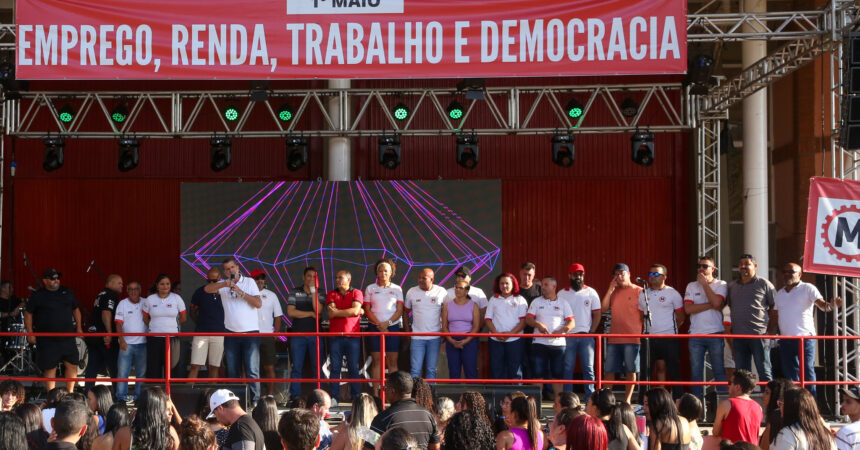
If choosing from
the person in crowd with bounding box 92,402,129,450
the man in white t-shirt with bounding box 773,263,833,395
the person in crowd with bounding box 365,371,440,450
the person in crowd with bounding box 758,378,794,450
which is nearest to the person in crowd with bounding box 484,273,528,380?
the man in white t-shirt with bounding box 773,263,833,395

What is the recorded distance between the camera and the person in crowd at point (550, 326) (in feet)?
37.1

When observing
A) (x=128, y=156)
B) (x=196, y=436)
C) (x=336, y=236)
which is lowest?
(x=196, y=436)

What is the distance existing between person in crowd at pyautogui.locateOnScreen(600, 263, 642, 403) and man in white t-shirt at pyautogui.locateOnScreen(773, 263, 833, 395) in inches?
61.8

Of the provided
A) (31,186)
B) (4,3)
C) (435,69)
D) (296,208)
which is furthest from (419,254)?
(4,3)

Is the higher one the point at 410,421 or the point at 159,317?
the point at 159,317

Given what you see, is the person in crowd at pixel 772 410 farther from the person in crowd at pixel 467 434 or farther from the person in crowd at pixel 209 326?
the person in crowd at pixel 209 326

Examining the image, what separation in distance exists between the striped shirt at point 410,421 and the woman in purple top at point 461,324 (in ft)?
15.1

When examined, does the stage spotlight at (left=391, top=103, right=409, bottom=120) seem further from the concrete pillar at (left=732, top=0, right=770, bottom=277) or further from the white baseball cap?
the white baseball cap

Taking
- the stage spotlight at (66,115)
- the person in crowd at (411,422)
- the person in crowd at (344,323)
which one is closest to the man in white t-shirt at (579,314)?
the person in crowd at (344,323)

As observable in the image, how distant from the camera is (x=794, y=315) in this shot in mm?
10891

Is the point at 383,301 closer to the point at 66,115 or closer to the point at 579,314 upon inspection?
the point at 579,314

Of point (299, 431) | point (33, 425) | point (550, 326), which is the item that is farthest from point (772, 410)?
point (33, 425)

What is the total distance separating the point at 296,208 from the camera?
15.5 metres

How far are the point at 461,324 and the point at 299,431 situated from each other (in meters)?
5.92
